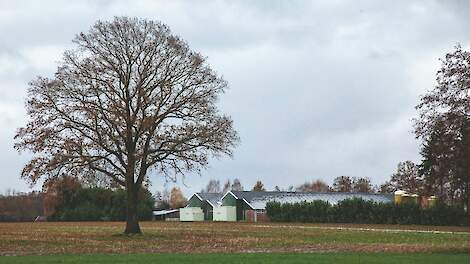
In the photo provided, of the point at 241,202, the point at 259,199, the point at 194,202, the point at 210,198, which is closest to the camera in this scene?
the point at 241,202

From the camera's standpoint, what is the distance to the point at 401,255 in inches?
958

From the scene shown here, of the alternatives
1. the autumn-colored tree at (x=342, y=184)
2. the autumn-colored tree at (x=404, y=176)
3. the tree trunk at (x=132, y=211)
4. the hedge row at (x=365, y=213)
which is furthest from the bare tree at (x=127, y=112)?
the autumn-colored tree at (x=342, y=184)

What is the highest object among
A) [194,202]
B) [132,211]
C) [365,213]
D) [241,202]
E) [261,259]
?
[194,202]

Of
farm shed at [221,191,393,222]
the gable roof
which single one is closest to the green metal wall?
the gable roof

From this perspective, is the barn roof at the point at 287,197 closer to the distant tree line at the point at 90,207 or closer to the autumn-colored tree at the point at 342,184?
the distant tree line at the point at 90,207

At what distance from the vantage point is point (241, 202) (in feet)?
348

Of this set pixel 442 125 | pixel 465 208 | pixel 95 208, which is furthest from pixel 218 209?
pixel 442 125

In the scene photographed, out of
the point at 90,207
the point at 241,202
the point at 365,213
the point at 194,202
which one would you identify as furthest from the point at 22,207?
the point at 365,213

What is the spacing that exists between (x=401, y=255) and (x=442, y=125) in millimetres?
6872

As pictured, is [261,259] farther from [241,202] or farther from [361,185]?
[361,185]

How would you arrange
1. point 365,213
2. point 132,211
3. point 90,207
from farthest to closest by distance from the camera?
point 90,207, point 365,213, point 132,211

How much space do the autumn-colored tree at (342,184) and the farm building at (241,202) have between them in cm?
4319

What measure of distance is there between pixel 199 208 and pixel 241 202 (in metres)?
13.2

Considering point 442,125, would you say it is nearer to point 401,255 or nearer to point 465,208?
point 401,255
